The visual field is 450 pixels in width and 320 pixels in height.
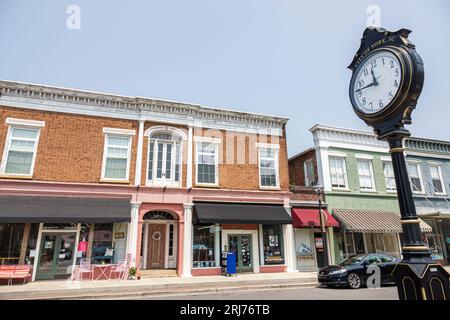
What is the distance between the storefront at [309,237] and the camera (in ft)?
54.9

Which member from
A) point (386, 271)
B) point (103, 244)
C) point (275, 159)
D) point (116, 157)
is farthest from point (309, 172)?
point (103, 244)

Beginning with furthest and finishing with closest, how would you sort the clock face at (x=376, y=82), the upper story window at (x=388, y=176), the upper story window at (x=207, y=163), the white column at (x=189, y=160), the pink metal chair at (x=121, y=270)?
the upper story window at (x=388, y=176) → the upper story window at (x=207, y=163) → the white column at (x=189, y=160) → the pink metal chair at (x=121, y=270) → the clock face at (x=376, y=82)

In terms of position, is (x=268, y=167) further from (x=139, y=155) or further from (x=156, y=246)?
(x=156, y=246)

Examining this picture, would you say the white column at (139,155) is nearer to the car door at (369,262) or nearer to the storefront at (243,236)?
the storefront at (243,236)

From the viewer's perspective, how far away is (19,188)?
43.2 feet

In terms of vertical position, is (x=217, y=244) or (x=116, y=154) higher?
(x=116, y=154)

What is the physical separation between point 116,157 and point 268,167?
8552 mm

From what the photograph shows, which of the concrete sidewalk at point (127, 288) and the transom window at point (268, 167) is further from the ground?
the transom window at point (268, 167)

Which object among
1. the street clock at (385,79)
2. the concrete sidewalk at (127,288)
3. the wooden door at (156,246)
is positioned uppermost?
the street clock at (385,79)

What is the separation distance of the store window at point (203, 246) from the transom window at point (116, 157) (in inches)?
188

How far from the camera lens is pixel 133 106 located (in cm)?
1567

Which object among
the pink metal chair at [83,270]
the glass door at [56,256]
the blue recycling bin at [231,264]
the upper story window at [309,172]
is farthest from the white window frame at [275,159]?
the glass door at [56,256]

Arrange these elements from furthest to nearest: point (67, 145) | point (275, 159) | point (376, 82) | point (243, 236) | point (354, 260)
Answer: point (275, 159) < point (243, 236) < point (67, 145) < point (354, 260) < point (376, 82)
